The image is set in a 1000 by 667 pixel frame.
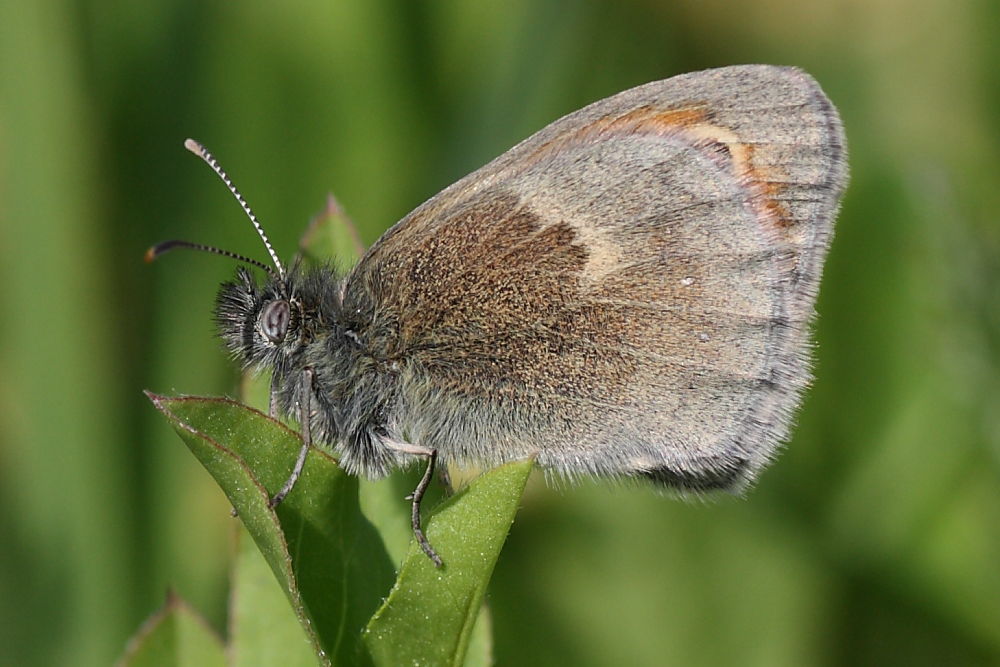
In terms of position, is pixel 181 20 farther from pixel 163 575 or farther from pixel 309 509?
pixel 309 509

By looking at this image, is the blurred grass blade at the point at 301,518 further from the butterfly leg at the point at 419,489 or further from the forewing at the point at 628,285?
the forewing at the point at 628,285

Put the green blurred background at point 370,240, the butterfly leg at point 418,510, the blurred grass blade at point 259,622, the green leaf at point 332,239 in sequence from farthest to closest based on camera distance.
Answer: the green blurred background at point 370,240
the green leaf at point 332,239
the blurred grass blade at point 259,622
the butterfly leg at point 418,510

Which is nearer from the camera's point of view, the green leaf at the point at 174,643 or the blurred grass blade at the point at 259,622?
the blurred grass blade at the point at 259,622

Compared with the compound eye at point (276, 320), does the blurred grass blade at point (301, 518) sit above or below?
below

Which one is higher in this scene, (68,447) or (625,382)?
(68,447)

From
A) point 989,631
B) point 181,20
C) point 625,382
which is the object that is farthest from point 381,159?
point 989,631

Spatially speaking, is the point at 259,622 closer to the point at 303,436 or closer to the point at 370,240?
the point at 303,436

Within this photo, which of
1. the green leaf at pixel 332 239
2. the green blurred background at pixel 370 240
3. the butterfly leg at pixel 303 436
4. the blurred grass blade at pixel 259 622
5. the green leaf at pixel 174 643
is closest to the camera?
the butterfly leg at pixel 303 436

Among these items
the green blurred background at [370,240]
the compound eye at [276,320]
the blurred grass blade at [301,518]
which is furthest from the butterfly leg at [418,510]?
the green blurred background at [370,240]

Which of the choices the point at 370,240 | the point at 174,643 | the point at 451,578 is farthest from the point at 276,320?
the point at 370,240
